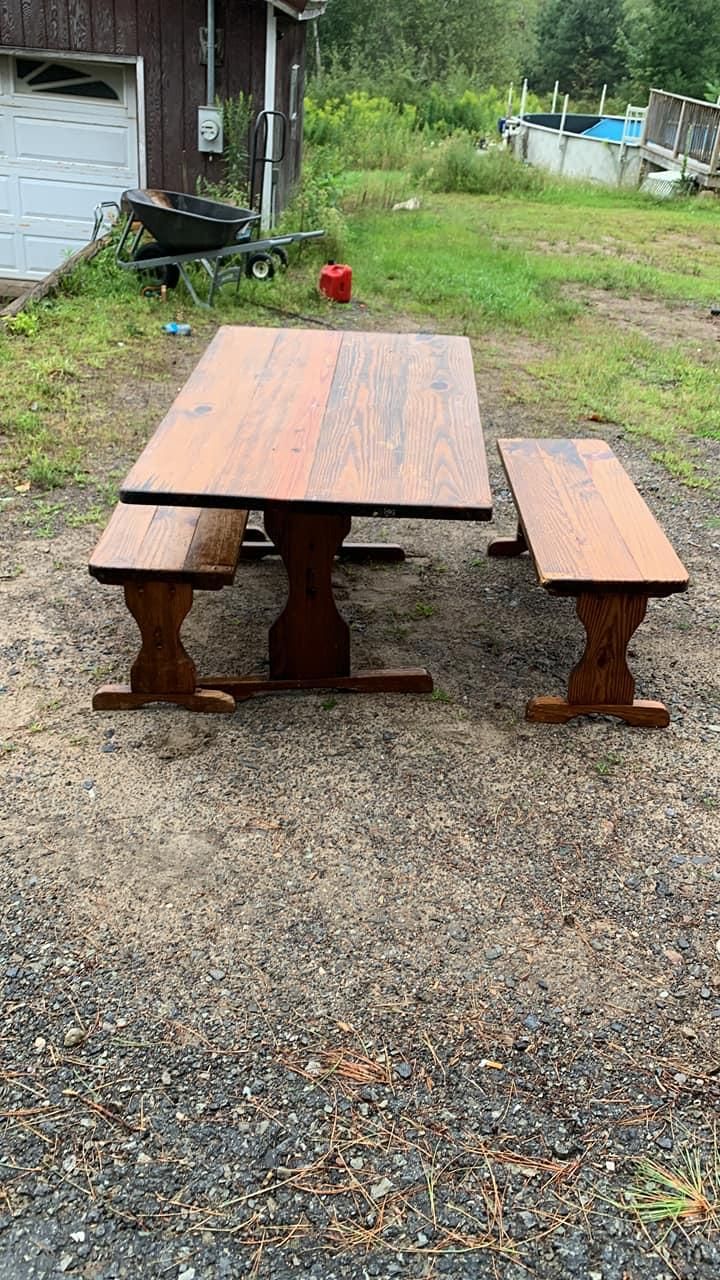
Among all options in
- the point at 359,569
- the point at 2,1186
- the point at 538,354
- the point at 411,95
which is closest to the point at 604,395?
the point at 538,354

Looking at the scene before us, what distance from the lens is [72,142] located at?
10.3 m

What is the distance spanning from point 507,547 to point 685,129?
1826 cm

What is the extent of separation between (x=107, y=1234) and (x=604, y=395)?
5878 mm

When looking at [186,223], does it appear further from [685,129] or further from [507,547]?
[685,129]

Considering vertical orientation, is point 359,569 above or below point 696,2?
below

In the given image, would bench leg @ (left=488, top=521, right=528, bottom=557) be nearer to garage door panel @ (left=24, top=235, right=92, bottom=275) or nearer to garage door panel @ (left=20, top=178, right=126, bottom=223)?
garage door panel @ (left=20, top=178, right=126, bottom=223)

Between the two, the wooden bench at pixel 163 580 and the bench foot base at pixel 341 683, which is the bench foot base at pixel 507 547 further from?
the wooden bench at pixel 163 580

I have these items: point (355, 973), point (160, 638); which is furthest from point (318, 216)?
point (355, 973)

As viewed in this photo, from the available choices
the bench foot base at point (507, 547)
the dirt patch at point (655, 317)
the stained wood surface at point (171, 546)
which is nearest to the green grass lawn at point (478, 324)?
the dirt patch at point (655, 317)

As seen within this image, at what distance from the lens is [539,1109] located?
1.98 meters

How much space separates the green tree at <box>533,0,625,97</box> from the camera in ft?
130

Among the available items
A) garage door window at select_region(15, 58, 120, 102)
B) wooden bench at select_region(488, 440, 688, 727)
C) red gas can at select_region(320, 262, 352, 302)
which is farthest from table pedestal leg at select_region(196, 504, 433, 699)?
garage door window at select_region(15, 58, 120, 102)

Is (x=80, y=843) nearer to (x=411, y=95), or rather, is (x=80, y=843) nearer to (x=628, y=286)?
(x=628, y=286)

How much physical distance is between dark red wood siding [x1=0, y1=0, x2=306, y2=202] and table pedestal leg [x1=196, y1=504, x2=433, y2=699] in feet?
25.6
